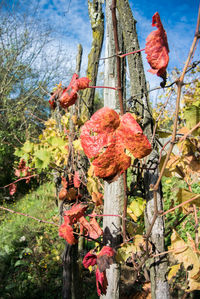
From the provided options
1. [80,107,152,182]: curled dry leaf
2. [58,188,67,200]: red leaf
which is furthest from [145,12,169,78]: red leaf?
[58,188,67,200]: red leaf

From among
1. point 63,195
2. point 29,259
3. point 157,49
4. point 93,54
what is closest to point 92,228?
point 63,195

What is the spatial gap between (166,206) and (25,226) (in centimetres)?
285

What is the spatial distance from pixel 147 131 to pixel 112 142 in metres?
0.60

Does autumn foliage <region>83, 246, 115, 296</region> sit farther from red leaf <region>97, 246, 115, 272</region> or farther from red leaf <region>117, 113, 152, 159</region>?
red leaf <region>117, 113, 152, 159</region>

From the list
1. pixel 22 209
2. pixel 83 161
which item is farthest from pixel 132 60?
pixel 22 209

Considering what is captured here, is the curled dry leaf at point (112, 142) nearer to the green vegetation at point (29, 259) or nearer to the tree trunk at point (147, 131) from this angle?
the tree trunk at point (147, 131)

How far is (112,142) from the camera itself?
56cm

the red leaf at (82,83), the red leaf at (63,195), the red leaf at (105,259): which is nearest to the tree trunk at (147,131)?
the red leaf at (105,259)

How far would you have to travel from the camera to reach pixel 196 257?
854 mm

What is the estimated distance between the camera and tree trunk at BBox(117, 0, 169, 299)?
3.47 feet

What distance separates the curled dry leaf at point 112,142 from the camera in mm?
553

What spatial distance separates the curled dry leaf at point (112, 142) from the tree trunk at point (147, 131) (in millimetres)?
544

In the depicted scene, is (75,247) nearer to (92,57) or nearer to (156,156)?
(156,156)

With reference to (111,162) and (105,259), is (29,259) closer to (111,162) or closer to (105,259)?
(105,259)
